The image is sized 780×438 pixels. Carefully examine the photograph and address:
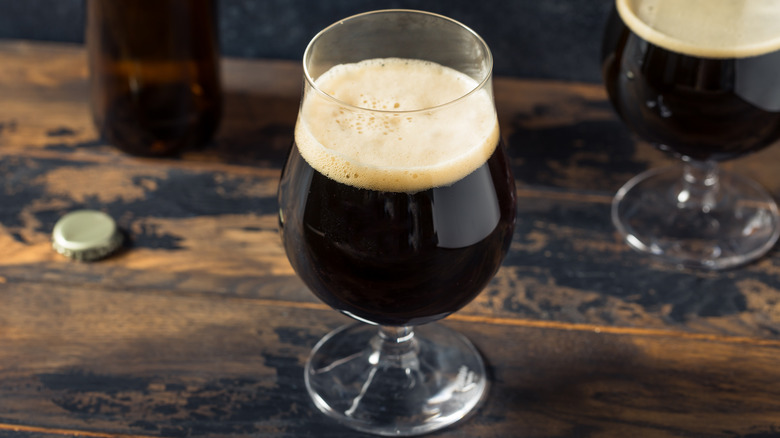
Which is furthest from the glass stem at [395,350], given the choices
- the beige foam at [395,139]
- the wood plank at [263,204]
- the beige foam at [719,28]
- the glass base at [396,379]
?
the beige foam at [719,28]

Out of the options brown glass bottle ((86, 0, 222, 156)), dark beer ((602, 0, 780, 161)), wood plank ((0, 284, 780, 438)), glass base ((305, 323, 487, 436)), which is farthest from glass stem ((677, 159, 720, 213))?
brown glass bottle ((86, 0, 222, 156))

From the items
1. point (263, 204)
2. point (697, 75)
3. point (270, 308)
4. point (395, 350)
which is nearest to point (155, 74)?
point (263, 204)

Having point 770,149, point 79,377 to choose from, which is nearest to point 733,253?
point 770,149

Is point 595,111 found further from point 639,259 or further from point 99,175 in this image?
point 99,175

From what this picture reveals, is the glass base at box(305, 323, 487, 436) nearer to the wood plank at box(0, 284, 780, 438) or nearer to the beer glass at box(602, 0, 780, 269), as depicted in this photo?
the wood plank at box(0, 284, 780, 438)

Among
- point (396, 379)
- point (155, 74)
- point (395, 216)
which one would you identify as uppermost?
point (395, 216)

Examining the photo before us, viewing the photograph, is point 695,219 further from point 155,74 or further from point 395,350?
point 155,74
